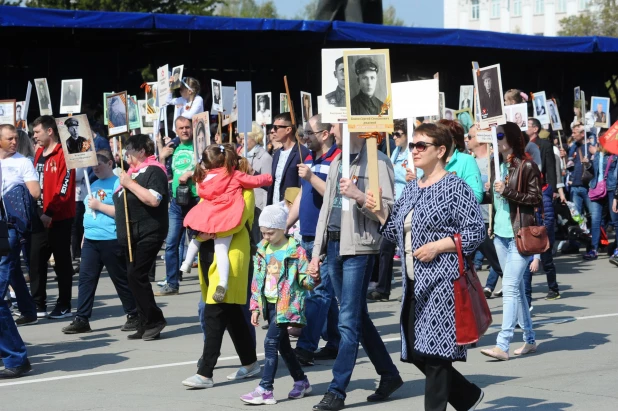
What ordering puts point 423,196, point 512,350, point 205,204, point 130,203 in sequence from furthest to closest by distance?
point 130,203 < point 512,350 < point 205,204 < point 423,196

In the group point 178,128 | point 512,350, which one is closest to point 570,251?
point 178,128

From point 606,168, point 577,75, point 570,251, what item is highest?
point 577,75

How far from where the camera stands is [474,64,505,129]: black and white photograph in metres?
9.31

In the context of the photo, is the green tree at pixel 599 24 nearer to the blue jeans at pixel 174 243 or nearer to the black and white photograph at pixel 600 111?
the black and white photograph at pixel 600 111

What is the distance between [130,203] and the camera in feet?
31.7

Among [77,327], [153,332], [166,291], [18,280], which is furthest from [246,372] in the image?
[166,291]

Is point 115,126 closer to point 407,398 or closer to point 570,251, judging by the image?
point 407,398

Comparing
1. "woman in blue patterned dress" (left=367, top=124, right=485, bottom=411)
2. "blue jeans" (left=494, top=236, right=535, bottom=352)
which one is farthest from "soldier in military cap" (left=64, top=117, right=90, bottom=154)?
"woman in blue patterned dress" (left=367, top=124, right=485, bottom=411)

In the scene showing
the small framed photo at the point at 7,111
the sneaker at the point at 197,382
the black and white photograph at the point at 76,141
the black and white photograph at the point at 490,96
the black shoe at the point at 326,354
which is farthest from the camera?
the small framed photo at the point at 7,111

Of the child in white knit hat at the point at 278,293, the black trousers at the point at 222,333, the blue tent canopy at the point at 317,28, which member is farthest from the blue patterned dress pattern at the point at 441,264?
the blue tent canopy at the point at 317,28

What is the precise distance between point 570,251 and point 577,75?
10.9 meters

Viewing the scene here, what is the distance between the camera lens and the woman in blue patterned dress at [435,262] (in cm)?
599

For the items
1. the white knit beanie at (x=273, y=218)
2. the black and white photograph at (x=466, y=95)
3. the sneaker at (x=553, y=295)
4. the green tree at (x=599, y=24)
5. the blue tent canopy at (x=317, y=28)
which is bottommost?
the sneaker at (x=553, y=295)

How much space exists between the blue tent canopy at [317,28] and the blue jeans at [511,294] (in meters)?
10.3
